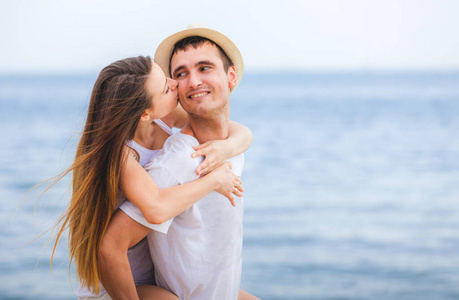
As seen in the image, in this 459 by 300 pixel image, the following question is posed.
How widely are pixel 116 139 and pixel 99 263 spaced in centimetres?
59

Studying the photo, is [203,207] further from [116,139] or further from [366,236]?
[366,236]

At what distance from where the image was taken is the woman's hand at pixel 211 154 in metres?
2.66

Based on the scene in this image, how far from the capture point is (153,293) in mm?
2645

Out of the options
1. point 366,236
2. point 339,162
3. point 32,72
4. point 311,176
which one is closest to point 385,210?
point 366,236

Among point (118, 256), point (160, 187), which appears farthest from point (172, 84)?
point (118, 256)

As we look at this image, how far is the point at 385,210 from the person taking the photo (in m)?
11.9

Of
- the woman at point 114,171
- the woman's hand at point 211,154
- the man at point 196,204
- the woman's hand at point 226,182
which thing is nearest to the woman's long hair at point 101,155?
the woman at point 114,171

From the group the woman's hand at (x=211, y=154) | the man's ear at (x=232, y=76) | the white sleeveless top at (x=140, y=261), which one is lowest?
the white sleeveless top at (x=140, y=261)

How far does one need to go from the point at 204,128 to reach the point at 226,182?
39 centimetres

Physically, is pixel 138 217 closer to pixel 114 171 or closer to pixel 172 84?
Result: pixel 114 171

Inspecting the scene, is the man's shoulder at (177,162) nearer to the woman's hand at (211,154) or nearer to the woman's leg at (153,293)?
the woman's hand at (211,154)

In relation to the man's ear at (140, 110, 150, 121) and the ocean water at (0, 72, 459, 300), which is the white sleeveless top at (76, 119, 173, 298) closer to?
the man's ear at (140, 110, 150, 121)

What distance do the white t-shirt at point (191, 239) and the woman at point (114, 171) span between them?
0.26 ft

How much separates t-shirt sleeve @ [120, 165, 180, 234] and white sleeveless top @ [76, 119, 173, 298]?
18 centimetres
